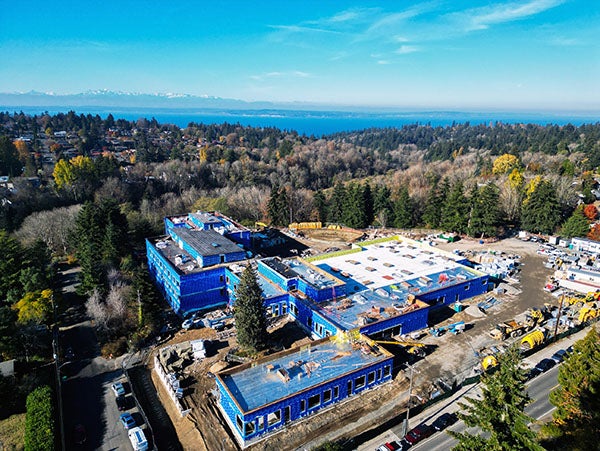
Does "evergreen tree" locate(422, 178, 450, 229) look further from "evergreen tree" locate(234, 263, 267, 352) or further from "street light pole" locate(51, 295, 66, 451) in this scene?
"street light pole" locate(51, 295, 66, 451)

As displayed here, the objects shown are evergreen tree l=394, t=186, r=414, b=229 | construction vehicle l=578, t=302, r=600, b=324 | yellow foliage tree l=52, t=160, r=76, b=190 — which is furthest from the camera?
yellow foliage tree l=52, t=160, r=76, b=190

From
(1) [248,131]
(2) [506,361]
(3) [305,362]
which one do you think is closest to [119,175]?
(3) [305,362]

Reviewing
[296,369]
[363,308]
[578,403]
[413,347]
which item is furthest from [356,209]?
[578,403]

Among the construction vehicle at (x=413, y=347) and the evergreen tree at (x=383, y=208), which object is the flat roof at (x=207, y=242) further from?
the evergreen tree at (x=383, y=208)

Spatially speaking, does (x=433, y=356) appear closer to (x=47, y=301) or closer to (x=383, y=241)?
(x=383, y=241)

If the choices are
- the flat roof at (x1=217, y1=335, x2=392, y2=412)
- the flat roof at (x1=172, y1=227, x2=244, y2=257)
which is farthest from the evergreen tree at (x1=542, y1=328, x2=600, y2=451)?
the flat roof at (x1=172, y1=227, x2=244, y2=257)

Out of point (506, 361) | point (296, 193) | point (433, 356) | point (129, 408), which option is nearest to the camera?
point (506, 361)

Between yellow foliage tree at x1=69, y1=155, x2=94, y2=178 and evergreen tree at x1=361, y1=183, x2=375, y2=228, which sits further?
yellow foliage tree at x1=69, y1=155, x2=94, y2=178

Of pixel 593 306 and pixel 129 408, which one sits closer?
pixel 129 408
